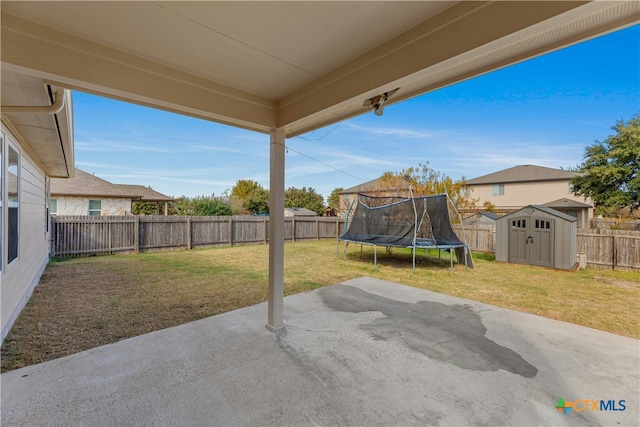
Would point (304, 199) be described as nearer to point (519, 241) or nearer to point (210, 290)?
point (519, 241)

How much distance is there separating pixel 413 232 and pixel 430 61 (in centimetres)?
660

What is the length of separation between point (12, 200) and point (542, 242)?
34.1 ft

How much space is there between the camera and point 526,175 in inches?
717

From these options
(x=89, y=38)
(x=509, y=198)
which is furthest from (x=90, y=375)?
(x=509, y=198)

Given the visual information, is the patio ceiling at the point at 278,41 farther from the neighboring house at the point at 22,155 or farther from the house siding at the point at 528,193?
the house siding at the point at 528,193

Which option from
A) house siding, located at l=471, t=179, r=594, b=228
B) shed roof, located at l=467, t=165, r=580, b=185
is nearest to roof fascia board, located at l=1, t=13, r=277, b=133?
house siding, located at l=471, t=179, r=594, b=228

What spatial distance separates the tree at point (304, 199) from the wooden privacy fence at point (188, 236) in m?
17.7

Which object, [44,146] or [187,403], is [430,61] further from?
[44,146]

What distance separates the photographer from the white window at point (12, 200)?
298 cm

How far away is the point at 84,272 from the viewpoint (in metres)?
5.89

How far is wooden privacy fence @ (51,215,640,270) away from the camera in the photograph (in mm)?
6660

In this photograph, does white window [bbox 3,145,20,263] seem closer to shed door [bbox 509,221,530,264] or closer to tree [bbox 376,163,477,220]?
shed door [bbox 509,221,530,264]

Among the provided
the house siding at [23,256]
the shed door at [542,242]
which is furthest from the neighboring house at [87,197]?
the shed door at [542,242]

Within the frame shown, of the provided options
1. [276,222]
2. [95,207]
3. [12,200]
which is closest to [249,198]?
[95,207]
